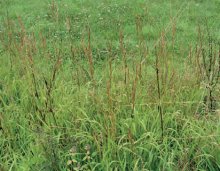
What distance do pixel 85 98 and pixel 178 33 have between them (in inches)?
169

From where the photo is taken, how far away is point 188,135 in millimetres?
3801

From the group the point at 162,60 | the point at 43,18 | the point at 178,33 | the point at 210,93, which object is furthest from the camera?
the point at 43,18

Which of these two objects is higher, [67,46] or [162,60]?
[162,60]

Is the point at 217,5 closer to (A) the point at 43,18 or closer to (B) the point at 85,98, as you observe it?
(A) the point at 43,18

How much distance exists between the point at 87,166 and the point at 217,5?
22.6 ft

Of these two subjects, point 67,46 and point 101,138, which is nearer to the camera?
point 101,138

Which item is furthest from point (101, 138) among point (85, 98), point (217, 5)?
point (217, 5)

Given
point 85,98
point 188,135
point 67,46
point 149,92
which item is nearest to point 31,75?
point 85,98

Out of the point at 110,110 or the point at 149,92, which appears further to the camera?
the point at 149,92

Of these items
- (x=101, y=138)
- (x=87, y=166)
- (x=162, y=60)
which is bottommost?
(x=87, y=166)

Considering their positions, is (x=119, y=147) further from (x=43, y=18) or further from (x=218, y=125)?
(x=43, y=18)

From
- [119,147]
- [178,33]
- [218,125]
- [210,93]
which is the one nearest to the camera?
[119,147]

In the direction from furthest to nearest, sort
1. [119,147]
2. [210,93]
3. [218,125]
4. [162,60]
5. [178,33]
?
[178,33] < [162,60] < [210,93] < [218,125] < [119,147]

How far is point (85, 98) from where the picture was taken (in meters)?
4.17
